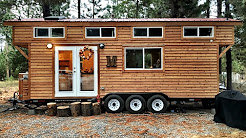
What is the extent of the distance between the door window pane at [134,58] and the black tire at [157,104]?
1205 mm

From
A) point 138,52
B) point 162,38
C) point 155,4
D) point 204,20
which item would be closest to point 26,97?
point 138,52

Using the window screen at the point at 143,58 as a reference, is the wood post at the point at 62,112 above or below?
below

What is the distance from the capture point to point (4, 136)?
4.69m

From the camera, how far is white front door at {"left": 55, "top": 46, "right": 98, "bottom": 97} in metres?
7.00

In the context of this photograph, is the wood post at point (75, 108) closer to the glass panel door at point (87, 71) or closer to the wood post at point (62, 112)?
the wood post at point (62, 112)

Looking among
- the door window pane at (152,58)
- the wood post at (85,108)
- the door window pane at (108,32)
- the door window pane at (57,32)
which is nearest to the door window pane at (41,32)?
the door window pane at (57,32)

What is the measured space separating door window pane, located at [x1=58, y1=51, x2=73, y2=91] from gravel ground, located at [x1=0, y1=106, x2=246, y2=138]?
1.14 meters

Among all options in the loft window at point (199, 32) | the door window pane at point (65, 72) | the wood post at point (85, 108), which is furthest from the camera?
the loft window at point (199, 32)

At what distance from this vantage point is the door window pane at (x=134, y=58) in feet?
23.3

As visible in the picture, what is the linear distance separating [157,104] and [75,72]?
303cm

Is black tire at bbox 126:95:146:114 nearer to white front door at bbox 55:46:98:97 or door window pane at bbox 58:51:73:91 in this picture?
white front door at bbox 55:46:98:97

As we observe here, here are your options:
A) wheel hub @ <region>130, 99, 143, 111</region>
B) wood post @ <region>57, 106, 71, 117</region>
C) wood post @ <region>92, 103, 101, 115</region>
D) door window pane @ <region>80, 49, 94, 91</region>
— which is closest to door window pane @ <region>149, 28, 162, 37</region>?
door window pane @ <region>80, 49, 94, 91</region>

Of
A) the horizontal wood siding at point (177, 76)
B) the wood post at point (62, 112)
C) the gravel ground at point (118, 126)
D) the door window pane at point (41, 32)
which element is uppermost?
the door window pane at point (41, 32)

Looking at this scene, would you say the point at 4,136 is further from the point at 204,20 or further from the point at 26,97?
the point at 204,20
